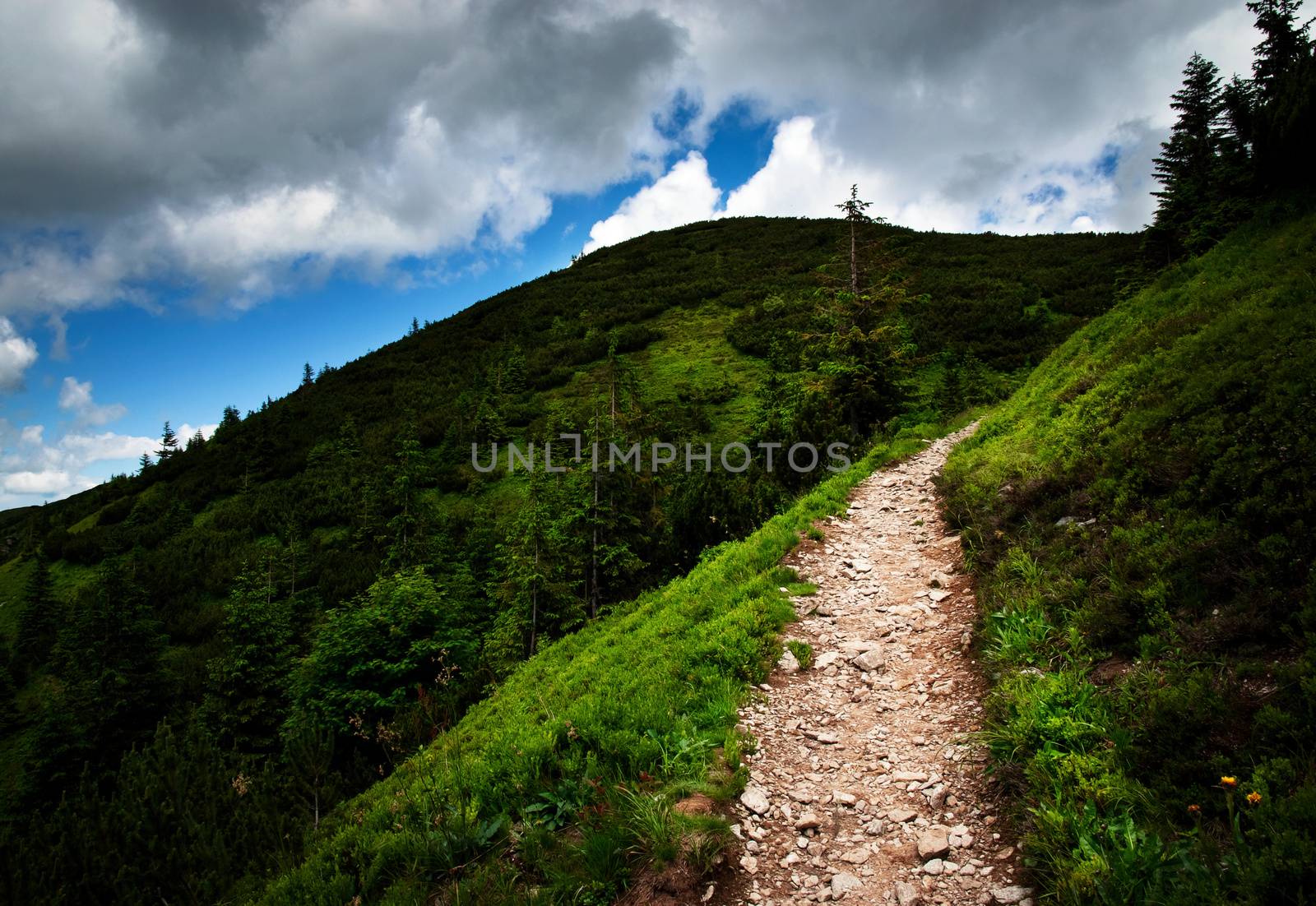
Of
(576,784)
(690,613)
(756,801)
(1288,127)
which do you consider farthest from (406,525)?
(1288,127)

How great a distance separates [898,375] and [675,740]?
1711 cm

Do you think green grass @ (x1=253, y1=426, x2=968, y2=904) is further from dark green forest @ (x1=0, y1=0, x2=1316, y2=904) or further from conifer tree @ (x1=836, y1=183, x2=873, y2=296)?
conifer tree @ (x1=836, y1=183, x2=873, y2=296)

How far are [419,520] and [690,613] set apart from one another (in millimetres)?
20525

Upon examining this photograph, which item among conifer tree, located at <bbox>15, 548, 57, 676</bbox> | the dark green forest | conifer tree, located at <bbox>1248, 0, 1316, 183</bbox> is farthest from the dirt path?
conifer tree, located at <bbox>15, 548, 57, 676</bbox>

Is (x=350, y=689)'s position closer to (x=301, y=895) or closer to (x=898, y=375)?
(x=301, y=895)

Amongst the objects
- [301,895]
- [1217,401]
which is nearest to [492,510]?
[301,895]

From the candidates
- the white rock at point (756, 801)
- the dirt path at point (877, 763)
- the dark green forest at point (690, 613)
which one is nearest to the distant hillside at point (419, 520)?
the dark green forest at point (690, 613)

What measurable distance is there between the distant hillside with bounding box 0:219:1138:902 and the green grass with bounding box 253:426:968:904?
1.76 meters

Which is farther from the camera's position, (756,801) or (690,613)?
(690,613)

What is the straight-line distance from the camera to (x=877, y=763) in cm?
456

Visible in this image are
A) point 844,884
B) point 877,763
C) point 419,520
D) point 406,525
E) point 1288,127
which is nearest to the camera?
point 844,884

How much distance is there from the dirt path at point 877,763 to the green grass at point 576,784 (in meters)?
0.37

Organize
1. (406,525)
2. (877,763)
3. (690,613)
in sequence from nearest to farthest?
(877,763) < (690,613) < (406,525)

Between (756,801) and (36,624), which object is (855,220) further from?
(36,624)
